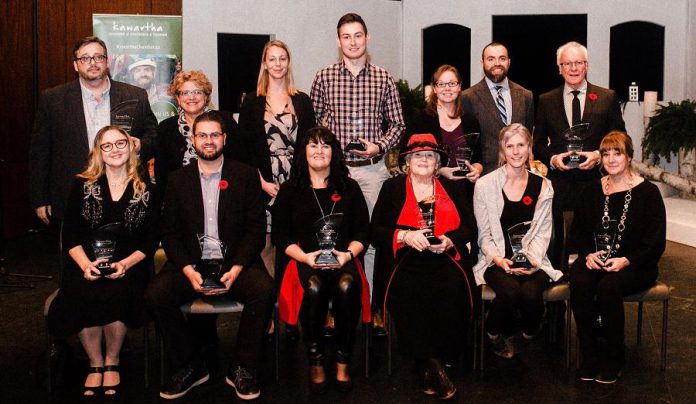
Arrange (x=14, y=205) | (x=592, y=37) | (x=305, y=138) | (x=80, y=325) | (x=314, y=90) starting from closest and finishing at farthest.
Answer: (x=80, y=325) → (x=305, y=138) → (x=314, y=90) → (x=14, y=205) → (x=592, y=37)

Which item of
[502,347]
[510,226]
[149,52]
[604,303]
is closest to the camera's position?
[604,303]

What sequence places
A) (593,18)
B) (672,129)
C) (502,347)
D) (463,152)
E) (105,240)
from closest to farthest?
(105,240) → (502,347) → (463,152) → (672,129) → (593,18)

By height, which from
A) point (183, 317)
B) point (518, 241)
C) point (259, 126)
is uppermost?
point (259, 126)

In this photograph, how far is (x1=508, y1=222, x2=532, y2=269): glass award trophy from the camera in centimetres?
392

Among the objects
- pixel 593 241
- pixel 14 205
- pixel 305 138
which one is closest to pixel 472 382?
pixel 593 241

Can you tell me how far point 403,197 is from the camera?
4.18 meters

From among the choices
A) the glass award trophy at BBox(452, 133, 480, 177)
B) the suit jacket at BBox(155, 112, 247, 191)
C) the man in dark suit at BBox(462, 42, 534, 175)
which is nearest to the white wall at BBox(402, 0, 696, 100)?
the man in dark suit at BBox(462, 42, 534, 175)

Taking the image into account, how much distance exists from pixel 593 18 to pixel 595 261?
22.7 feet

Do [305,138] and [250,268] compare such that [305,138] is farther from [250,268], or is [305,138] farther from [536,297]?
[536,297]

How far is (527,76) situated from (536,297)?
7022 millimetres

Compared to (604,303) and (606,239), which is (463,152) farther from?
(604,303)

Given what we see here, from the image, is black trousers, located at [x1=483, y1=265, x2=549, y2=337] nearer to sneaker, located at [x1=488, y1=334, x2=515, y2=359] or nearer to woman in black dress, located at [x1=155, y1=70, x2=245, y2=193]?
sneaker, located at [x1=488, y1=334, x2=515, y2=359]

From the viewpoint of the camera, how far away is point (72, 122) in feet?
14.7

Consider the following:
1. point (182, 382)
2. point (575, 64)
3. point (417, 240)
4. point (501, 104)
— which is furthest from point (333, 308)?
point (575, 64)
